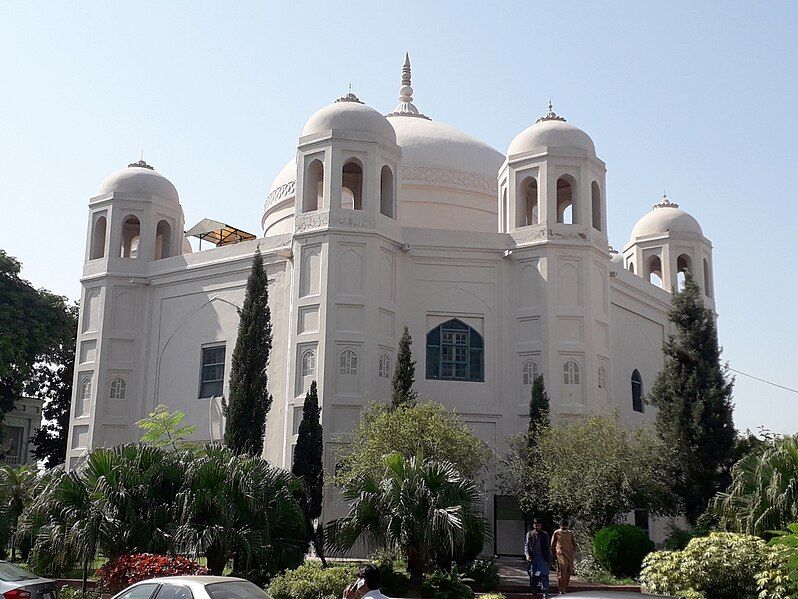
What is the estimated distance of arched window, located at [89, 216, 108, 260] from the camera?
33.8 metres

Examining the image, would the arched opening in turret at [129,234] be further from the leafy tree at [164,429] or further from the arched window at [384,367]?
the arched window at [384,367]

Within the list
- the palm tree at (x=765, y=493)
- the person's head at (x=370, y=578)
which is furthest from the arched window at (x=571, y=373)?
the person's head at (x=370, y=578)

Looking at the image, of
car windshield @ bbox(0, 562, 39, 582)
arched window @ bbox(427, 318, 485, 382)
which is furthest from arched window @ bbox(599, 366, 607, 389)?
car windshield @ bbox(0, 562, 39, 582)

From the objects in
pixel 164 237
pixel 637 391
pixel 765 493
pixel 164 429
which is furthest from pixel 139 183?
pixel 765 493

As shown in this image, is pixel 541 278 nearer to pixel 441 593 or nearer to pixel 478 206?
pixel 478 206

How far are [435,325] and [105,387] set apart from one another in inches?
438

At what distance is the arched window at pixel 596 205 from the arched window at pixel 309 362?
379 inches

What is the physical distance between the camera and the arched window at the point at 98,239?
33.8 meters

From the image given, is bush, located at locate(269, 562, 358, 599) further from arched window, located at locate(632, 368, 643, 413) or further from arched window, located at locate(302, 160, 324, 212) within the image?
arched window, located at locate(632, 368, 643, 413)

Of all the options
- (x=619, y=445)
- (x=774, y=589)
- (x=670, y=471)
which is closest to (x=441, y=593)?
(x=774, y=589)

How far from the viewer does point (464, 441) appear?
23328 millimetres

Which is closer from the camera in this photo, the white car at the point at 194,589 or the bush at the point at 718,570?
the white car at the point at 194,589

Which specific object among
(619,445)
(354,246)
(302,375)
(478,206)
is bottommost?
(619,445)

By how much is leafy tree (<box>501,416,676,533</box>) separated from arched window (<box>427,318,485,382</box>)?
13.4 feet
